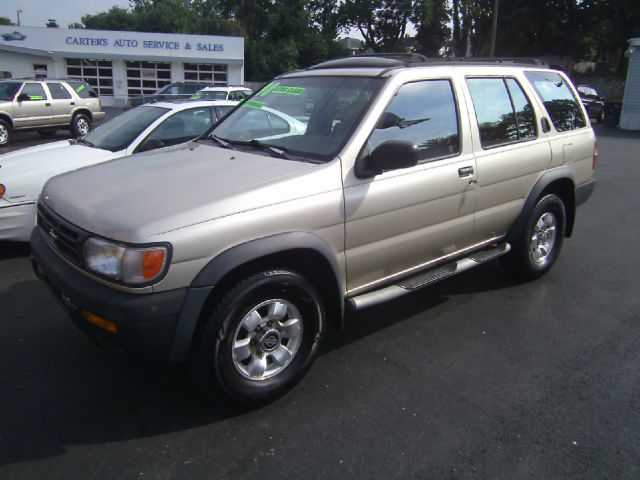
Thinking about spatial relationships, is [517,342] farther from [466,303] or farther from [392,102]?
[392,102]

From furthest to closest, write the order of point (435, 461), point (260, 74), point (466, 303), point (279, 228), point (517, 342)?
1. point (260, 74)
2. point (466, 303)
3. point (517, 342)
4. point (279, 228)
5. point (435, 461)

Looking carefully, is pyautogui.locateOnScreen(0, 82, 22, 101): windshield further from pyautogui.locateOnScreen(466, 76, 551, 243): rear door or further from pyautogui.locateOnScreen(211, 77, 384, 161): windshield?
pyautogui.locateOnScreen(466, 76, 551, 243): rear door

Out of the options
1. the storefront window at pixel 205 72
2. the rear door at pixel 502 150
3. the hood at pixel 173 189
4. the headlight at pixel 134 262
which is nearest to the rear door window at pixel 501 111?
the rear door at pixel 502 150

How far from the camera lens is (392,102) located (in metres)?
3.50

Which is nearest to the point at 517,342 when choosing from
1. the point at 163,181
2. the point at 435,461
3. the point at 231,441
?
the point at 435,461

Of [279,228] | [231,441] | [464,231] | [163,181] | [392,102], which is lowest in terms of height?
[231,441]

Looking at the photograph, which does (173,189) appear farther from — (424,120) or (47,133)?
(47,133)

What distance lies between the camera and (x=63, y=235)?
9.53ft

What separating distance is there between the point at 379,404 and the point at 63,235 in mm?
2035

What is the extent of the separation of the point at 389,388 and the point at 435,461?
67cm

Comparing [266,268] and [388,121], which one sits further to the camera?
[388,121]

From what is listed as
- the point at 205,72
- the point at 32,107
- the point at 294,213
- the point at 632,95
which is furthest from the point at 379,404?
the point at 205,72

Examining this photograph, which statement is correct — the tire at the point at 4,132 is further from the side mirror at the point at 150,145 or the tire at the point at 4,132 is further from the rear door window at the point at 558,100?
the rear door window at the point at 558,100

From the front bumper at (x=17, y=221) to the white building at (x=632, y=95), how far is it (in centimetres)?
2317
